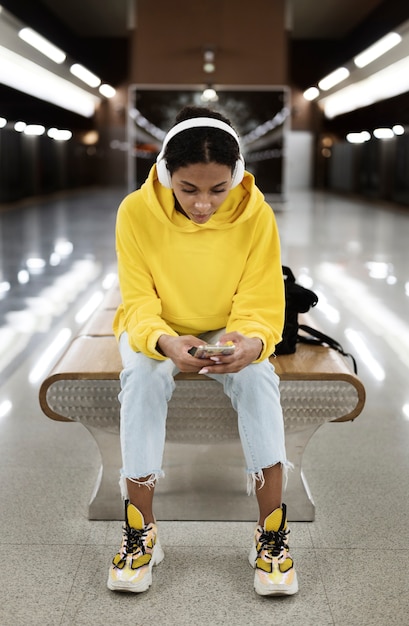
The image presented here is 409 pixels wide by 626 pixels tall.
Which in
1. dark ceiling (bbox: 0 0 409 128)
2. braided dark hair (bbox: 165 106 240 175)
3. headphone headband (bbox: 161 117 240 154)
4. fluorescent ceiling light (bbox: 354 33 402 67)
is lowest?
braided dark hair (bbox: 165 106 240 175)

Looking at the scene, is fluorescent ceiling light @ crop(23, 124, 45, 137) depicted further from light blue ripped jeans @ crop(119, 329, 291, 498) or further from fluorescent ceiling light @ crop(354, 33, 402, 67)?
light blue ripped jeans @ crop(119, 329, 291, 498)

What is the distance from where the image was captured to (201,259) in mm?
2459

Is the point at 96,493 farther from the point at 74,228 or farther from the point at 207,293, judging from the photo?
the point at 74,228

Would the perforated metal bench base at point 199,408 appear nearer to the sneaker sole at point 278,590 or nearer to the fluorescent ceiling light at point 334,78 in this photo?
the sneaker sole at point 278,590

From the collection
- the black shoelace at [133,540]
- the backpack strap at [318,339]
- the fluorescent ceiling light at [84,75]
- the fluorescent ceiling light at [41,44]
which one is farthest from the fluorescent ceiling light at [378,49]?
the black shoelace at [133,540]

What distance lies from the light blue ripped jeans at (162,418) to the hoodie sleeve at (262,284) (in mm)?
188

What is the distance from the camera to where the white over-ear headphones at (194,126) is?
2262 mm

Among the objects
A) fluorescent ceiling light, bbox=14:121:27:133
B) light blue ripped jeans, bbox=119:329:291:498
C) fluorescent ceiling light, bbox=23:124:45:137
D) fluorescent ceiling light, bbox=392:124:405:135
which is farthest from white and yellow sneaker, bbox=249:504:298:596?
fluorescent ceiling light, bbox=23:124:45:137

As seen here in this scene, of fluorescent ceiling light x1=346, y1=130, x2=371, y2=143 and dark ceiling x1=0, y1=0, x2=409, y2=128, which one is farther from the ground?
dark ceiling x1=0, y1=0, x2=409, y2=128

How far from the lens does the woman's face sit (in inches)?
88.6

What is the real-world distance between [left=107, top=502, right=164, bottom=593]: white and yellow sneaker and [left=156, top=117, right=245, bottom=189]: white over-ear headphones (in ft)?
3.27

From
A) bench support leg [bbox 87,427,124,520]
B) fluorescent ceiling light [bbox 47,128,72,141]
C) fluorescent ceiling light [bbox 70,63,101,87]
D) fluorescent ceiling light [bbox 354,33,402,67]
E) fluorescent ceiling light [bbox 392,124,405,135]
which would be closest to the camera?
bench support leg [bbox 87,427,124,520]

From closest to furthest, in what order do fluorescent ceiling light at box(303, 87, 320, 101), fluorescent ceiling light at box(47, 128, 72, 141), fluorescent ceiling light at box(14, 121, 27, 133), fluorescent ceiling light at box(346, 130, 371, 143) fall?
fluorescent ceiling light at box(14, 121, 27, 133) < fluorescent ceiling light at box(47, 128, 72, 141) < fluorescent ceiling light at box(346, 130, 371, 143) < fluorescent ceiling light at box(303, 87, 320, 101)

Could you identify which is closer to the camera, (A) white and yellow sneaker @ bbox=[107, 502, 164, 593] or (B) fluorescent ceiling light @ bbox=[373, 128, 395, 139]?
(A) white and yellow sneaker @ bbox=[107, 502, 164, 593]
